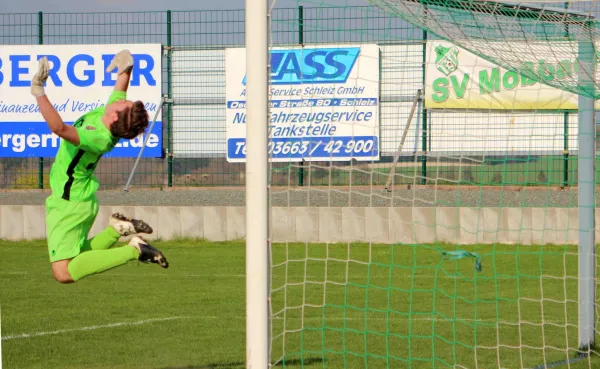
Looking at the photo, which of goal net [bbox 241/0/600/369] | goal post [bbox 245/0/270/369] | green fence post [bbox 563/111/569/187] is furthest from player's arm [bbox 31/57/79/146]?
green fence post [bbox 563/111/569/187]

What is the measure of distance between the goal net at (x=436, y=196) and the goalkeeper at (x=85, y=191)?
0.86m

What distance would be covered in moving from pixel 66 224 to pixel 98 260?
0.31 meters

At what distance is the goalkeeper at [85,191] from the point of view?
20.2ft

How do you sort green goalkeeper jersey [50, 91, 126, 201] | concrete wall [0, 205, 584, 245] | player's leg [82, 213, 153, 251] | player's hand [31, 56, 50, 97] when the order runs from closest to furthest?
1. player's hand [31, 56, 50, 97]
2. green goalkeeper jersey [50, 91, 126, 201]
3. player's leg [82, 213, 153, 251]
4. concrete wall [0, 205, 584, 245]

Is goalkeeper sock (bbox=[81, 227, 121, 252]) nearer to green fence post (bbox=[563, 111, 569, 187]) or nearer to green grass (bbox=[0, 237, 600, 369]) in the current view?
green grass (bbox=[0, 237, 600, 369])

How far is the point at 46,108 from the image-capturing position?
573 centimetres

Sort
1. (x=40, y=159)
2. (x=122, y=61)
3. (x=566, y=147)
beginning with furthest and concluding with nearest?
1. (x=40, y=159)
2. (x=566, y=147)
3. (x=122, y=61)

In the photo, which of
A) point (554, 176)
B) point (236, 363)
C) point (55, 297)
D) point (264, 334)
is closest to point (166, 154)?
point (554, 176)

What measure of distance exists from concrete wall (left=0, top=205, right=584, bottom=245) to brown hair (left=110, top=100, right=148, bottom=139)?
950cm

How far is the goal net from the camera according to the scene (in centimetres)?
802

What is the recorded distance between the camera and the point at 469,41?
26.5 feet

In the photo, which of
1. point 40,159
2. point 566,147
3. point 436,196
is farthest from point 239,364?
point 40,159

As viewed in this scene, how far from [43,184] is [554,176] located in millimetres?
9910

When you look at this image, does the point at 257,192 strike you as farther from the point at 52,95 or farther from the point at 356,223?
the point at 52,95
